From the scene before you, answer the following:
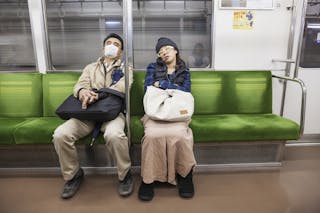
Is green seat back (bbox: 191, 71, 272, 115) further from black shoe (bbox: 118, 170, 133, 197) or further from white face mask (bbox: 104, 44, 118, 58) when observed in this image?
black shoe (bbox: 118, 170, 133, 197)

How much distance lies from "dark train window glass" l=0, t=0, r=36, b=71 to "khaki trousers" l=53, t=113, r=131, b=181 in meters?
1.40

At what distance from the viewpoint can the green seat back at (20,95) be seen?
2.84 metres

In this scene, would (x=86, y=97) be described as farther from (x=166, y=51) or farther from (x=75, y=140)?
(x=166, y=51)

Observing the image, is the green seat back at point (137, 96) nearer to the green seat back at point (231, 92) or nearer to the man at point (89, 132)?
the man at point (89, 132)

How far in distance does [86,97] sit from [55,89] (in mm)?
820

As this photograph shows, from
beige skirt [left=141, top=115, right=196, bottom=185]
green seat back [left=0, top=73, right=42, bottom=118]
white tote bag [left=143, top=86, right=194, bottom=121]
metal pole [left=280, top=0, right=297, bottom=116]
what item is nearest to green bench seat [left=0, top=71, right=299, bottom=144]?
green seat back [left=0, top=73, right=42, bottom=118]

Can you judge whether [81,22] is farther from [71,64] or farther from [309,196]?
[309,196]

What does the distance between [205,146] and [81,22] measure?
209cm

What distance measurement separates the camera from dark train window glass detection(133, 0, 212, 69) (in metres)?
2.99

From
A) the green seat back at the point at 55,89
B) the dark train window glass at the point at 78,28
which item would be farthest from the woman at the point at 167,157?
the dark train window glass at the point at 78,28

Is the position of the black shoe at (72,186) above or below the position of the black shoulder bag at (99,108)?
below

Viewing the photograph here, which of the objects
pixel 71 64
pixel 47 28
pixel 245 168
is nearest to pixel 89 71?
pixel 71 64

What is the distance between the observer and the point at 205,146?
254 centimetres

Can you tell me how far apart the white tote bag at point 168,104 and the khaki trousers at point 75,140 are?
0.33 metres
